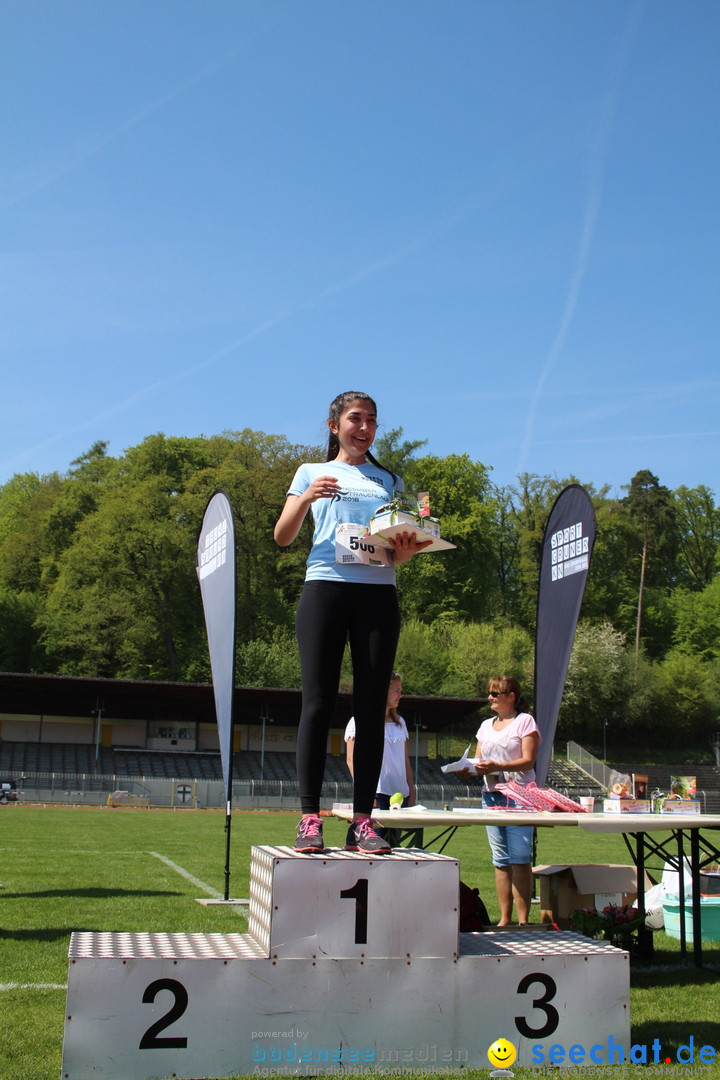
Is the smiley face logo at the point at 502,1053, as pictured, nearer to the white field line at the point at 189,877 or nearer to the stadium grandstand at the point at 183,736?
the white field line at the point at 189,877

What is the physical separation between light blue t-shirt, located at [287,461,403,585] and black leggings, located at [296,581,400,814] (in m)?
0.05

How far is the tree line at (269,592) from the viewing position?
5169 centimetres

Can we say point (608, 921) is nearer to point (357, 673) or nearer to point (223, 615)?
point (357, 673)

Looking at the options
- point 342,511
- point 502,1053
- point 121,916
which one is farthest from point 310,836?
point 121,916

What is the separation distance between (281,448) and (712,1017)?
2098 inches

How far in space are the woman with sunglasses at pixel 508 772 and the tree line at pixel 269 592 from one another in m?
40.6

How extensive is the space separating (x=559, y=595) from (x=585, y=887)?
2890mm

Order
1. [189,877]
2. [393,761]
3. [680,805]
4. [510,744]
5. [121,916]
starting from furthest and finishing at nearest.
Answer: [189,877] → [680,805] → [393,761] → [121,916] → [510,744]

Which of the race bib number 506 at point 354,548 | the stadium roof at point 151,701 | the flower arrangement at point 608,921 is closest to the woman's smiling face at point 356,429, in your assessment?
the race bib number 506 at point 354,548

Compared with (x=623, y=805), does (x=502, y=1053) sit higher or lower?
lower

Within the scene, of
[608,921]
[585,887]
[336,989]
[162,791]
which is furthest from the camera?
[162,791]

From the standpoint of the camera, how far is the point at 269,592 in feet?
176

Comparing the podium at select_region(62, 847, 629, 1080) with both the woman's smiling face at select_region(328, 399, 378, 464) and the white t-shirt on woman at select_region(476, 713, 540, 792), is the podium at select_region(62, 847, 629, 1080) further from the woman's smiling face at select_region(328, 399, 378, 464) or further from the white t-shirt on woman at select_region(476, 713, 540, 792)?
the white t-shirt on woman at select_region(476, 713, 540, 792)

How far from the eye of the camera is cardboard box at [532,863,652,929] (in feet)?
20.4
